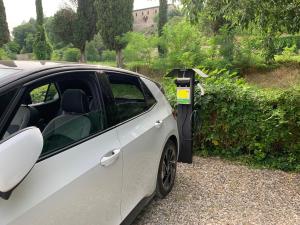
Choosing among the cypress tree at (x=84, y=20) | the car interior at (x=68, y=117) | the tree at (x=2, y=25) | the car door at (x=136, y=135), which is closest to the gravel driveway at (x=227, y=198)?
the car door at (x=136, y=135)

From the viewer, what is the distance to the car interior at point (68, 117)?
184 cm

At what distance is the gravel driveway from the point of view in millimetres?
3119

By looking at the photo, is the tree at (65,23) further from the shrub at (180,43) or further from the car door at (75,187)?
the car door at (75,187)

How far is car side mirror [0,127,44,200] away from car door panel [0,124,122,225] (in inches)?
5.0

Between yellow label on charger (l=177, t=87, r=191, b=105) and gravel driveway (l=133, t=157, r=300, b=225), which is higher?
yellow label on charger (l=177, t=87, r=191, b=105)

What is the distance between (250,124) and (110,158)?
3.04 m

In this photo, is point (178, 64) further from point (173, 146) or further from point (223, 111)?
point (173, 146)

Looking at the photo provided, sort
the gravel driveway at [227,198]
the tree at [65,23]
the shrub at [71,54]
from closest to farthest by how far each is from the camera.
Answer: the gravel driveway at [227,198], the tree at [65,23], the shrub at [71,54]

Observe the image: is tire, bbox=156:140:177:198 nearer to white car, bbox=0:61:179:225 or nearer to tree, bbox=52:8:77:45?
white car, bbox=0:61:179:225

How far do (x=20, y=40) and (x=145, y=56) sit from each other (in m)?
43.1

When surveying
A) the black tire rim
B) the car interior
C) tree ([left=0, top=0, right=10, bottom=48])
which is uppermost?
tree ([left=0, top=0, right=10, bottom=48])

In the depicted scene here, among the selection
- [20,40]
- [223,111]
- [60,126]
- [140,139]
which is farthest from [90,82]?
[20,40]

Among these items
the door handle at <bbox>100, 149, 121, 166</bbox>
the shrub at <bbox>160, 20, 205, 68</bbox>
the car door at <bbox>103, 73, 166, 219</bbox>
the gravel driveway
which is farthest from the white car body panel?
the shrub at <bbox>160, 20, 205, 68</bbox>

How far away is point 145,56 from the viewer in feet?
46.0
